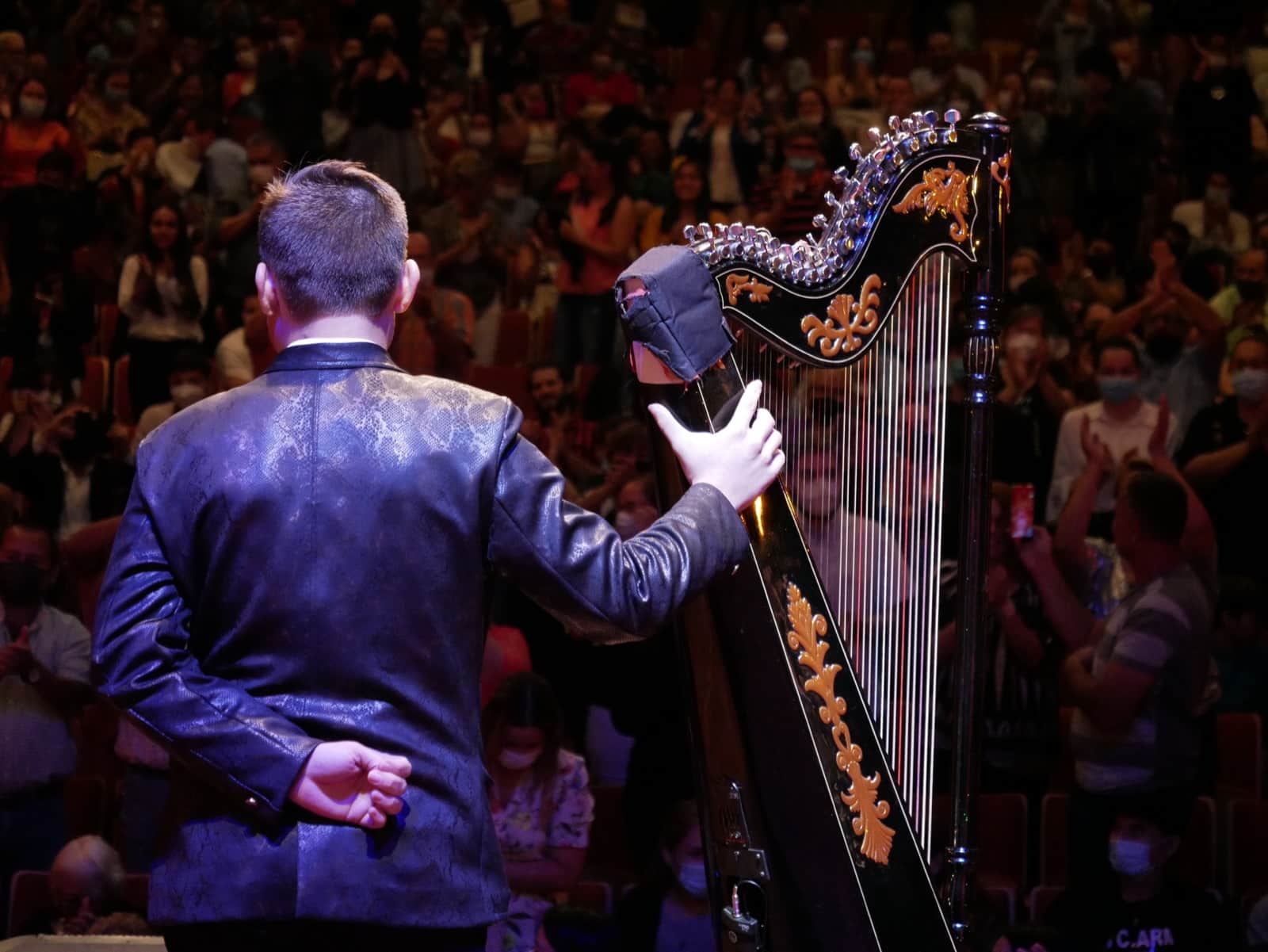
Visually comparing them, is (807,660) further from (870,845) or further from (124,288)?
(124,288)

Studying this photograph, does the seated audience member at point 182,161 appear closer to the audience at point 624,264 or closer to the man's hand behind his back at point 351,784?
the audience at point 624,264

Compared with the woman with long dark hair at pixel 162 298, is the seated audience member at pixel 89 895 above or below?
below

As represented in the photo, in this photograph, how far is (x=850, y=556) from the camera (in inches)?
104

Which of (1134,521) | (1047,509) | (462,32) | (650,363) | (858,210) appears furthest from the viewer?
(462,32)

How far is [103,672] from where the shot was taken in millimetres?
1943

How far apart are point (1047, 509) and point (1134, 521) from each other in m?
1.75

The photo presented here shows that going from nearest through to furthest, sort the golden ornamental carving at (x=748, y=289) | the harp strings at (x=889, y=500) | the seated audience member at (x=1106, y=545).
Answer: the golden ornamental carving at (x=748, y=289), the harp strings at (x=889, y=500), the seated audience member at (x=1106, y=545)

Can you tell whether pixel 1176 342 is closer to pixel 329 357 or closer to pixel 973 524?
pixel 973 524

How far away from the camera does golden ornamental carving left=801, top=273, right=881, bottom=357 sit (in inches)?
95.0

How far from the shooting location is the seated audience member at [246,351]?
740 cm

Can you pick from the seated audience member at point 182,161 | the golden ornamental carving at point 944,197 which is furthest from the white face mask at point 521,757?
the seated audience member at point 182,161

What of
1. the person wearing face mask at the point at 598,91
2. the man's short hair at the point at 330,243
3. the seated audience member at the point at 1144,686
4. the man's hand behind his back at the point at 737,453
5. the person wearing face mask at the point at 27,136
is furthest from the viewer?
the person wearing face mask at the point at 598,91

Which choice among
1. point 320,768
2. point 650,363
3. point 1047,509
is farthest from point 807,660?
point 1047,509

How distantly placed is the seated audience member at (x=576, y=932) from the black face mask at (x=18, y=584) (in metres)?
1.98
